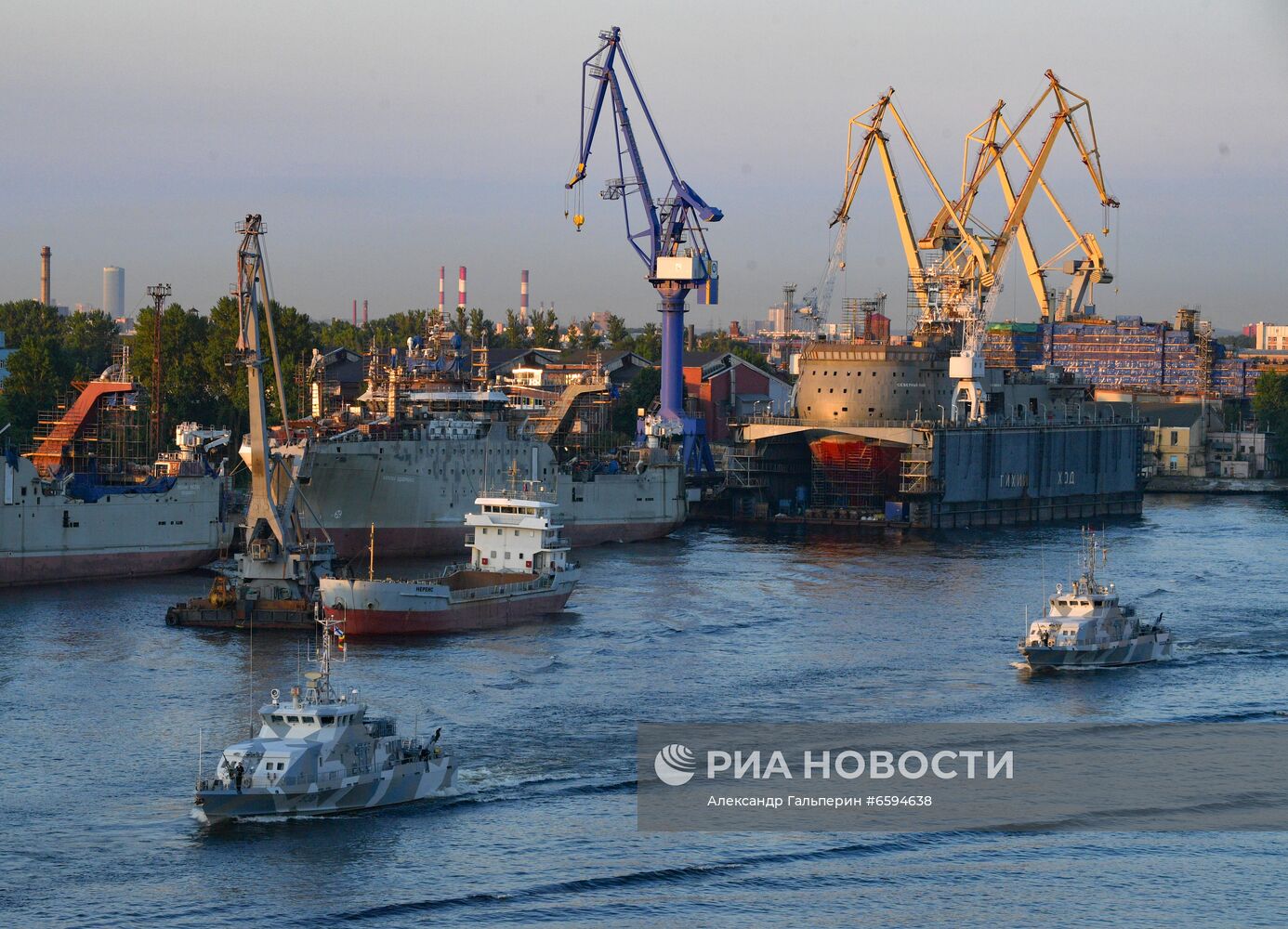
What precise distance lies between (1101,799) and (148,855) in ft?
50.9

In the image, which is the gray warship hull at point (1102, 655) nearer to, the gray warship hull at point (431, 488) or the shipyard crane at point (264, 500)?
the shipyard crane at point (264, 500)

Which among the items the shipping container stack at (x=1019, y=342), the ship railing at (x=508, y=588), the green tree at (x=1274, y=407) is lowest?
the ship railing at (x=508, y=588)

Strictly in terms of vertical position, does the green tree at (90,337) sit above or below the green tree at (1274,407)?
above

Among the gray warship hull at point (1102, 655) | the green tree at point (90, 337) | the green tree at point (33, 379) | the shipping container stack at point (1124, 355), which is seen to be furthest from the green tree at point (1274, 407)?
the gray warship hull at point (1102, 655)

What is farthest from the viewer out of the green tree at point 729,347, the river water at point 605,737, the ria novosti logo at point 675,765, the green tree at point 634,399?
the green tree at point 729,347

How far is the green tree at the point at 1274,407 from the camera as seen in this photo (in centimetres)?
11419

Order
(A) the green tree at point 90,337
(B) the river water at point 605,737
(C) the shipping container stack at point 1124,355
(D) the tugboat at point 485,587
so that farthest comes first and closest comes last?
(C) the shipping container stack at point 1124,355
(A) the green tree at point 90,337
(D) the tugboat at point 485,587
(B) the river water at point 605,737

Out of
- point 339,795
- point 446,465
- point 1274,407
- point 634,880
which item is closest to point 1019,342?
point 1274,407

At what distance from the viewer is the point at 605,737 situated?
35312 mm

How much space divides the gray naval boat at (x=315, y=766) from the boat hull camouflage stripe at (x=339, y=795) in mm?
14

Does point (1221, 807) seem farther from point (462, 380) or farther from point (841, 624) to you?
point (462, 380)

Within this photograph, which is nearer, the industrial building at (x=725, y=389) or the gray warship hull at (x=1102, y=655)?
the gray warship hull at (x=1102, y=655)

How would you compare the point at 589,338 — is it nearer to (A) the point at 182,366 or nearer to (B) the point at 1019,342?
(B) the point at 1019,342

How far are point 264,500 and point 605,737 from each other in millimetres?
17768
